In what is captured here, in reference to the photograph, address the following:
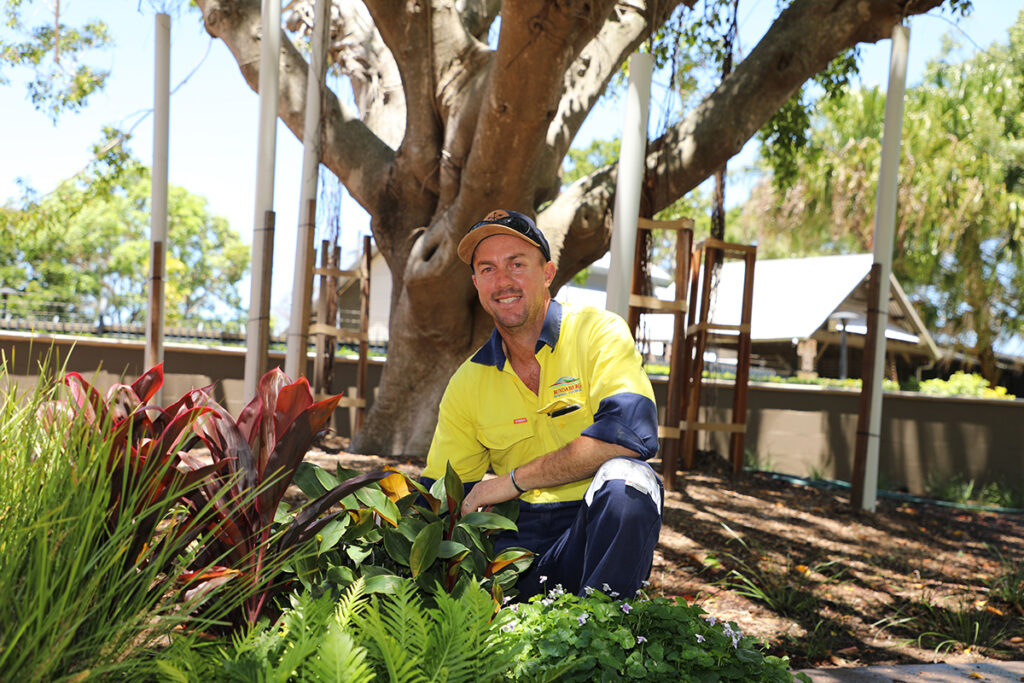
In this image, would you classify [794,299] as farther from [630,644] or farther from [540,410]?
[630,644]

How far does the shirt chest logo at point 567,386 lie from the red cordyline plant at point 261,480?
0.75 meters

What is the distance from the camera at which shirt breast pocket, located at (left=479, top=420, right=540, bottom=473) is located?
2680 millimetres

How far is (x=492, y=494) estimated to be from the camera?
2410 mm

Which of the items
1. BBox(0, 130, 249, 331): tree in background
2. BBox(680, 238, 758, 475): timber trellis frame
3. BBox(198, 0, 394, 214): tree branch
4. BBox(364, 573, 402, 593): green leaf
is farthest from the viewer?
BBox(0, 130, 249, 331): tree in background

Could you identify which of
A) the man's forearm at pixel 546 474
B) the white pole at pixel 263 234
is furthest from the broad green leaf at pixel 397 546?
the white pole at pixel 263 234

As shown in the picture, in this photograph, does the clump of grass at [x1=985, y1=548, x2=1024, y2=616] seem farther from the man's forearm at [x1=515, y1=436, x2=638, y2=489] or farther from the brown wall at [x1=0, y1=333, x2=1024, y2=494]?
the brown wall at [x1=0, y1=333, x2=1024, y2=494]

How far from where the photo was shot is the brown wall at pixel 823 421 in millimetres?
9195

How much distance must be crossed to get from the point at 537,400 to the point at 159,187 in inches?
172

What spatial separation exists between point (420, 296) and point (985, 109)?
1916 cm

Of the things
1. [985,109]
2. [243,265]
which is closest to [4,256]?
[243,265]

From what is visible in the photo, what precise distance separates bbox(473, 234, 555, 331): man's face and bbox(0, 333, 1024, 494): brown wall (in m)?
6.71

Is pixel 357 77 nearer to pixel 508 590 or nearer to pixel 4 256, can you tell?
pixel 508 590

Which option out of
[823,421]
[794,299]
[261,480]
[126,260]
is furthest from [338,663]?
[126,260]

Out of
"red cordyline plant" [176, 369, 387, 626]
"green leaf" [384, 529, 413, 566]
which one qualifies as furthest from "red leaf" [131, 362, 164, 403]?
"green leaf" [384, 529, 413, 566]
